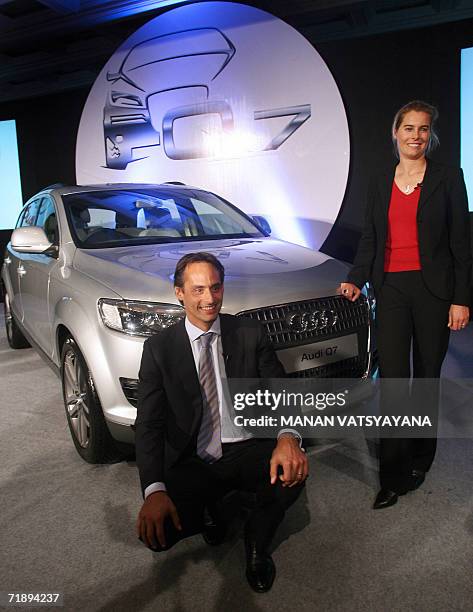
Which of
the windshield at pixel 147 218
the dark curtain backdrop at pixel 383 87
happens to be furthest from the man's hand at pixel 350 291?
the dark curtain backdrop at pixel 383 87

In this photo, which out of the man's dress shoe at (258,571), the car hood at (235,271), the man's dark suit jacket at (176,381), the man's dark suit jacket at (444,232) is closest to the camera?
the man's dress shoe at (258,571)

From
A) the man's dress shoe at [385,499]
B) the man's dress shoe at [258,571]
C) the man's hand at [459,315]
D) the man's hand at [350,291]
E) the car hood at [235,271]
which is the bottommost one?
the man's dress shoe at [385,499]

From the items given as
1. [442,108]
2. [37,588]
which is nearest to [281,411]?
[37,588]

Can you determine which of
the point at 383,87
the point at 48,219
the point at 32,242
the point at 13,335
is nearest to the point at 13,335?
the point at 13,335

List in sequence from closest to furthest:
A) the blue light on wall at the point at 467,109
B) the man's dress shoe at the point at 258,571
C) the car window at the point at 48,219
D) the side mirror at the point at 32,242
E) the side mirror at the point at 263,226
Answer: the man's dress shoe at the point at 258,571 → the side mirror at the point at 32,242 → the car window at the point at 48,219 → the side mirror at the point at 263,226 → the blue light on wall at the point at 467,109

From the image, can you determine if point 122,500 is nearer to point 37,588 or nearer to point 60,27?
point 37,588

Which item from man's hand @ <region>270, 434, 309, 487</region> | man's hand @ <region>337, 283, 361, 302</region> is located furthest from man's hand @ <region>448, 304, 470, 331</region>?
man's hand @ <region>270, 434, 309, 487</region>

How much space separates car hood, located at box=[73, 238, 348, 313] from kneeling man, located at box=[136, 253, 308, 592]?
0.36m

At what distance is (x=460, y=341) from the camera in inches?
210

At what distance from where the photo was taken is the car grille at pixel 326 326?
2500 mm

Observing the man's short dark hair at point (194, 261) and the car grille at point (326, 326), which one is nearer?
the man's short dark hair at point (194, 261)

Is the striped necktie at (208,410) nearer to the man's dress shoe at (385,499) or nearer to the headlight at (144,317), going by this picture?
the headlight at (144,317)

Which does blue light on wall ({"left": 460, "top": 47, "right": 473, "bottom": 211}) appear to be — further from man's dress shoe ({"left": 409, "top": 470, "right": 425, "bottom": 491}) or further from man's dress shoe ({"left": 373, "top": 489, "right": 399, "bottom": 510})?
man's dress shoe ({"left": 373, "top": 489, "right": 399, "bottom": 510})

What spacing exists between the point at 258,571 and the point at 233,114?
17.7 feet
